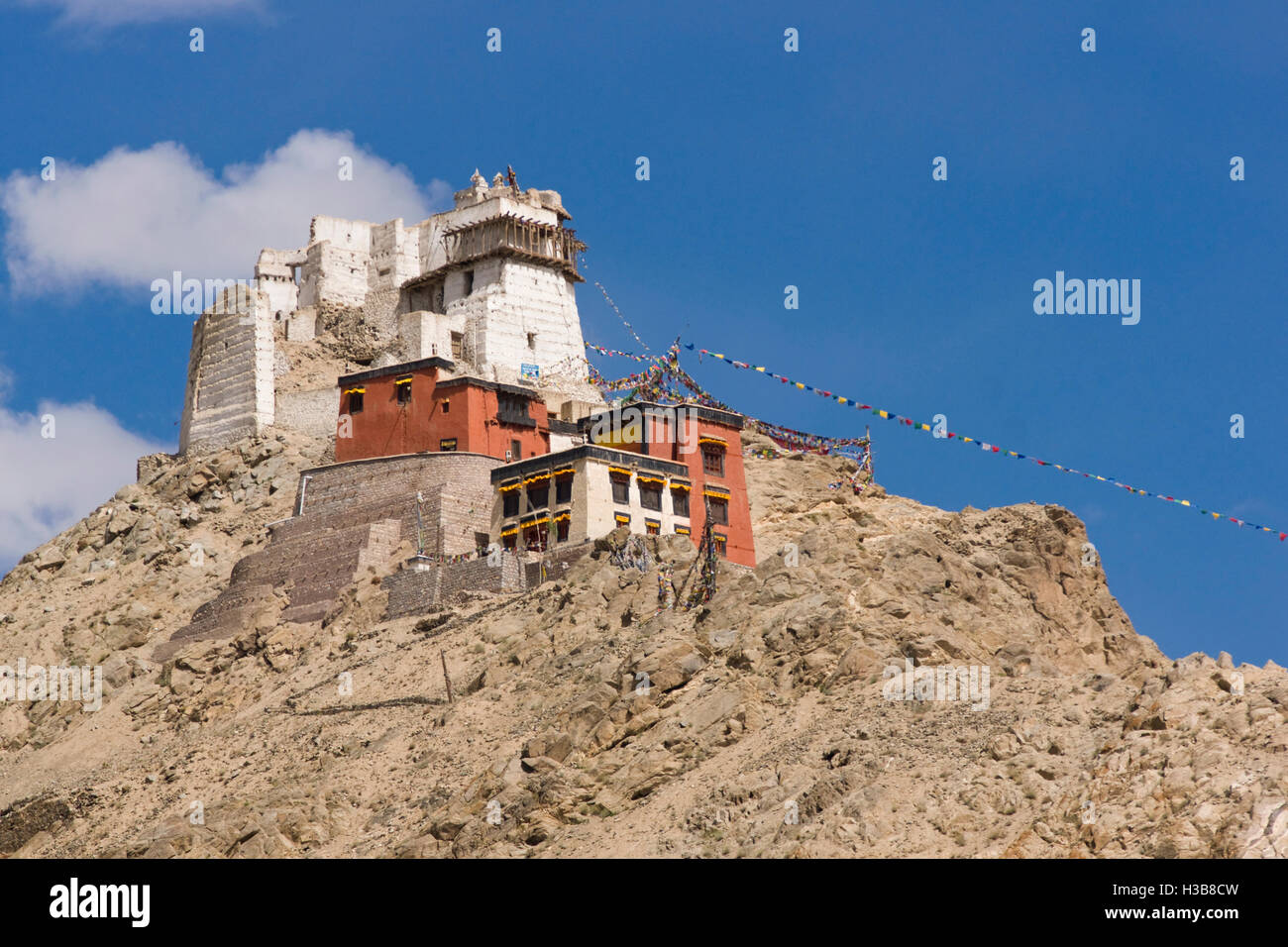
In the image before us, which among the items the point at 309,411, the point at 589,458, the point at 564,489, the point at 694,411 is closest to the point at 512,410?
the point at 694,411

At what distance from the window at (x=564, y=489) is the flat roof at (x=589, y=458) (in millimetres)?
595

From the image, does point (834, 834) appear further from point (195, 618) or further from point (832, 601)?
point (195, 618)

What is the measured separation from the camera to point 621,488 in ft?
228

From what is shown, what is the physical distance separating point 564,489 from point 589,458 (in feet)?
4.44

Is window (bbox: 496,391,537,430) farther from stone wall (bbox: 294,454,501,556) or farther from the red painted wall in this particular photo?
stone wall (bbox: 294,454,501,556)

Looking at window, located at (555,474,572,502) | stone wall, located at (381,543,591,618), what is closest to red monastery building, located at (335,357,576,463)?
window, located at (555,474,572,502)

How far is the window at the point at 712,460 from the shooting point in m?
73.6

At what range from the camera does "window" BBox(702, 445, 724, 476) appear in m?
73.6

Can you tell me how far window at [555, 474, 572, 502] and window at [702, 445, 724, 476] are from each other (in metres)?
6.27

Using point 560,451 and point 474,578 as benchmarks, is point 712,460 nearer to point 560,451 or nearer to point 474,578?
point 560,451

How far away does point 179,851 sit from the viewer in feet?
173
